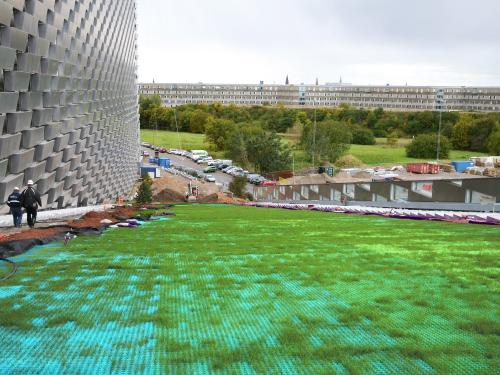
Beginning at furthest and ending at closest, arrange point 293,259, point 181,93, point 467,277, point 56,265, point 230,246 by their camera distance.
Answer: point 181,93 < point 230,246 < point 293,259 < point 56,265 < point 467,277

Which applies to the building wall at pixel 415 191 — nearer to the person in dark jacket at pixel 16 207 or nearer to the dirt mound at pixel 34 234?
the dirt mound at pixel 34 234

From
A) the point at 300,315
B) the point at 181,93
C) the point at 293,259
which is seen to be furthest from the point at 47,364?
the point at 181,93

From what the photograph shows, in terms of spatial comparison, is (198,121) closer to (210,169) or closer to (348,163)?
(210,169)

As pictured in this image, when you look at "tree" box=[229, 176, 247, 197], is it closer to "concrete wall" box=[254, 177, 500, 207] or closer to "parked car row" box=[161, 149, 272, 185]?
"parked car row" box=[161, 149, 272, 185]

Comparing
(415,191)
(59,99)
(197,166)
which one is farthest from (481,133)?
(59,99)

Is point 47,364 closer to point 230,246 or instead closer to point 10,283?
point 10,283

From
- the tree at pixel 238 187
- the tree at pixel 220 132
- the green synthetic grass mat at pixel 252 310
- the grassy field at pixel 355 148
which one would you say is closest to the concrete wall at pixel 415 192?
the green synthetic grass mat at pixel 252 310

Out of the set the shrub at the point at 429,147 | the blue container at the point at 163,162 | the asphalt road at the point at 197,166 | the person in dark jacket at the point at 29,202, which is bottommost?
the asphalt road at the point at 197,166
